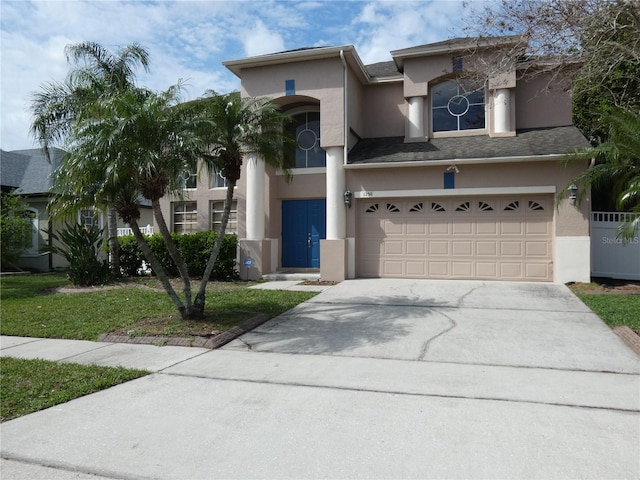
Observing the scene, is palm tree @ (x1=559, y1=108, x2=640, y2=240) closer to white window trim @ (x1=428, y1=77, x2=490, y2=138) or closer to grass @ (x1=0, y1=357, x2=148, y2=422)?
white window trim @ (x1=428, y1=77, x2=490, y2=138)

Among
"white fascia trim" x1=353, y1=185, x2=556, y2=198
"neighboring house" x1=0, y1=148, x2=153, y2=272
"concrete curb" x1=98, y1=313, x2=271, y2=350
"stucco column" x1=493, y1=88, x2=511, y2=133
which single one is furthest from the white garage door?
"neighboring house" x1=0, y1=148, x2=153, y2=272

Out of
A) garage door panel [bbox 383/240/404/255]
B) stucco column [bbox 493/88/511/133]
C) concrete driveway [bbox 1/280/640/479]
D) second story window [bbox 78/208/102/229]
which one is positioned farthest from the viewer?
stucco column [bbox 493/88/511/133]

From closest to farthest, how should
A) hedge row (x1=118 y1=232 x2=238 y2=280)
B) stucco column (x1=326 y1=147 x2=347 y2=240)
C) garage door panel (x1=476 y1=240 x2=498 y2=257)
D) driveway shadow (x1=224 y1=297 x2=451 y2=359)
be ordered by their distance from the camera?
driveway shadow (x1=224 y1=297 x2=451 y2=359)
garage door panel (x1=476 y1=240 x2=498 y2=257)
stucco column (x1=326 y1=147 x2=347 y2=240)
hedge row (x1=118 y1=232 x2=238 y2=280)

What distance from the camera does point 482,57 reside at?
13.6 m

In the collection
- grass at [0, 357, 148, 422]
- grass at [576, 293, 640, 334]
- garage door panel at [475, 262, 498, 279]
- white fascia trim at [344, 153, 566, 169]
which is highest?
white fascia trim at [344, 153, 566, 169]

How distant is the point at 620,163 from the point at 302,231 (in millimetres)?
9046

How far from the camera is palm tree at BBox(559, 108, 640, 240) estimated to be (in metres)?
8.07

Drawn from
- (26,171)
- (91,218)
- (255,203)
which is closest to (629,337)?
(255,203)

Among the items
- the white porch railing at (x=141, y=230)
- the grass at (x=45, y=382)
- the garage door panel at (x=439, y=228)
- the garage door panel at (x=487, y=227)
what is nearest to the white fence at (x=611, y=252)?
the garage door panel at (x=487, y=227)

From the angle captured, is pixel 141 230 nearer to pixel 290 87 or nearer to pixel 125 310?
pixel 290 87

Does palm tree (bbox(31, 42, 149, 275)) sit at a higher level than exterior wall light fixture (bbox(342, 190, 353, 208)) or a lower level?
higher

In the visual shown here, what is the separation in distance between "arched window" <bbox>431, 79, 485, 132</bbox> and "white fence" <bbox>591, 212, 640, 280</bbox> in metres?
4.62

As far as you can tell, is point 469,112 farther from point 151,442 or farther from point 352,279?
point 151,442

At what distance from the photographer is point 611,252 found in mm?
13273
